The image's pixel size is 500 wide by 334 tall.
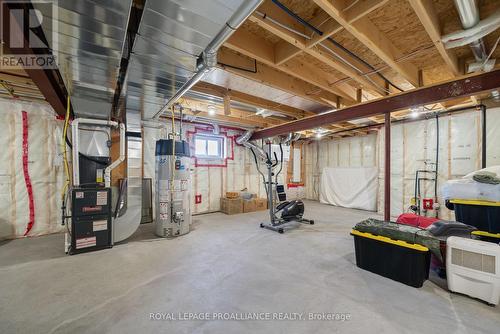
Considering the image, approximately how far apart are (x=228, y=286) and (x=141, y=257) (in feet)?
4.63

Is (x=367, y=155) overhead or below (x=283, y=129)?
below

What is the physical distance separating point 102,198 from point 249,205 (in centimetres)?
352

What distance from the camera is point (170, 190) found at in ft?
11.6

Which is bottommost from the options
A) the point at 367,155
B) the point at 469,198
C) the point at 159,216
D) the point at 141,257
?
the point at 141,257

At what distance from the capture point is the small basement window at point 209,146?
5.46m

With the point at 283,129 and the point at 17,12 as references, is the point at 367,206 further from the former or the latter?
the point at 17,12

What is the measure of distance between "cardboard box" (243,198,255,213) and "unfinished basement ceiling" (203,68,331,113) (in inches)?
117

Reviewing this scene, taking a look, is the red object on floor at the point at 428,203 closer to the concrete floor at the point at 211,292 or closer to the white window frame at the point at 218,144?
the concrete floor at the point at 211,292

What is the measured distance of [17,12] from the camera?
1.29 m

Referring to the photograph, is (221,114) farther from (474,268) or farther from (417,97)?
(474,268)

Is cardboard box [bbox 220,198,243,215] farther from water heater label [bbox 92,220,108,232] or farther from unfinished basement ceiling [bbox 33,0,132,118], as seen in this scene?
unfinished basement ceiling [bbox 33,0,132,118]

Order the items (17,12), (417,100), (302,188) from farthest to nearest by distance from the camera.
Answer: (302,188) < (417,100) < (17,12)

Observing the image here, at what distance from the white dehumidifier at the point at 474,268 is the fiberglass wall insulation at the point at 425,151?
3342 millimetres

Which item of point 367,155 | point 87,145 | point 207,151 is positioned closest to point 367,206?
point 367,155
